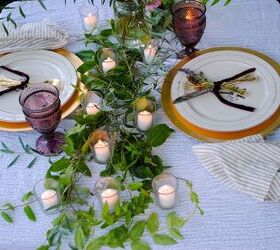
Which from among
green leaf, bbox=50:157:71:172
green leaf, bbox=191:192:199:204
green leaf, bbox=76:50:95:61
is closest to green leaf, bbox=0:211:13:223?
green leaf, bbox=50:157:71:172

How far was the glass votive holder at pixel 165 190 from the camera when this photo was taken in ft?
3.04

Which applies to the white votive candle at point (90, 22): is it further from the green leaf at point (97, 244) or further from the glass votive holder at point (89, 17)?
the green leaf at point (97, 244)

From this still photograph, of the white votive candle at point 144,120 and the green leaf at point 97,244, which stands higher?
the white votive candle at point 144,120

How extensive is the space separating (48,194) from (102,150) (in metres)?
0.15

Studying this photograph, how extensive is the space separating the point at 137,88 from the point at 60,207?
13.4 inches

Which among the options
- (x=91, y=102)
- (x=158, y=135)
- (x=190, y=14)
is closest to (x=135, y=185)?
(x=158, y=135)

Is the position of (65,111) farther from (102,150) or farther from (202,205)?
(202,205)

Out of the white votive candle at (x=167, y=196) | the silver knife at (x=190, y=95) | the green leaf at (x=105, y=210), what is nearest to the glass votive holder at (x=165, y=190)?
the white votive candle at (x=167, y=196)

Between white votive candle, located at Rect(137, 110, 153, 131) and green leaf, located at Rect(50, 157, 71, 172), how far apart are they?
0.18 meters

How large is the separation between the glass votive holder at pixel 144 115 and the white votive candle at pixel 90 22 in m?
0.35

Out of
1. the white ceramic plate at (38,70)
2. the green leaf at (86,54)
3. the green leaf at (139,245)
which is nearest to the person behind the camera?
the green leaf at (139,245)

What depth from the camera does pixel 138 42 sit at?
1235 mm

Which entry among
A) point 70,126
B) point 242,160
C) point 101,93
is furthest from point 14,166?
point 242,160

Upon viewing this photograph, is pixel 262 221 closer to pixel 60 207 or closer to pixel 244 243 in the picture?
pixel 244 243
